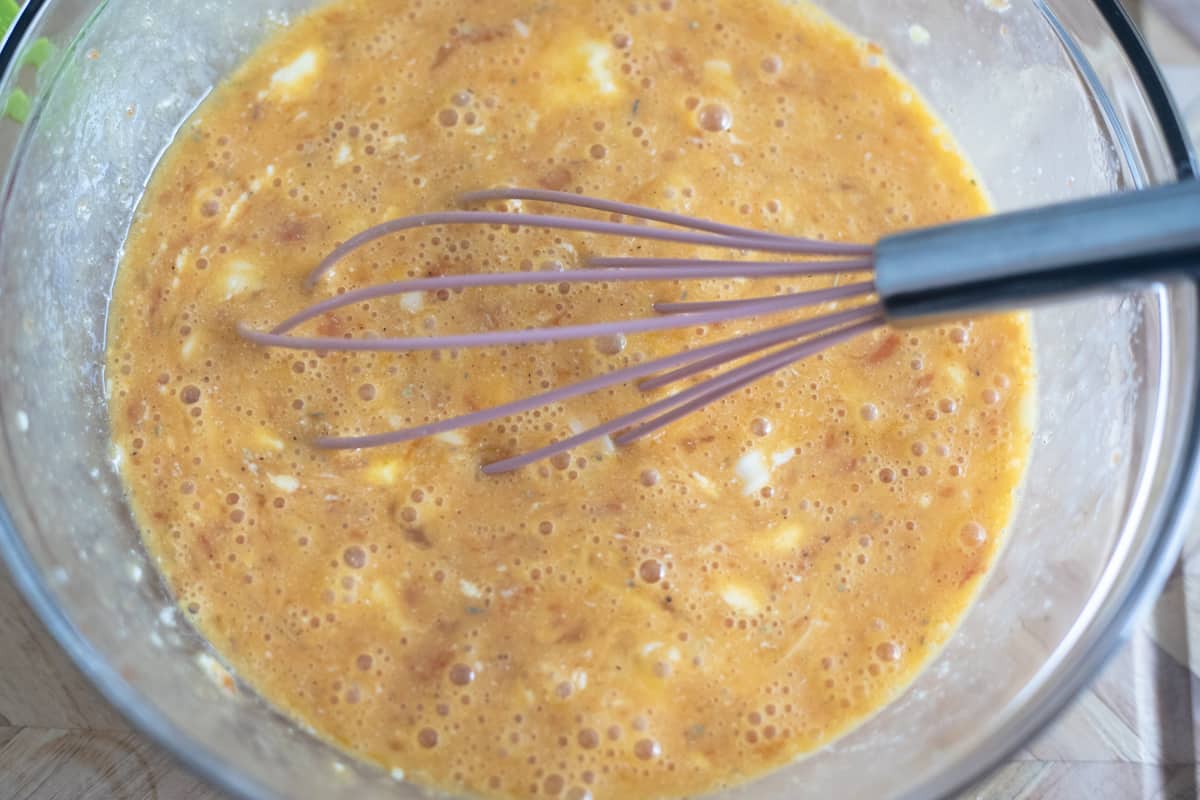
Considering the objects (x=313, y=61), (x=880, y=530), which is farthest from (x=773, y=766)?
(x=313, y=61)

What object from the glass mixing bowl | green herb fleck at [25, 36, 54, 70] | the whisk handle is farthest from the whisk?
green herb fleck at [25, 36, 54, 70]

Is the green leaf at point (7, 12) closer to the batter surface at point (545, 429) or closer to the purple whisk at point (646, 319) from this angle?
the batter surface at point (545, 429)

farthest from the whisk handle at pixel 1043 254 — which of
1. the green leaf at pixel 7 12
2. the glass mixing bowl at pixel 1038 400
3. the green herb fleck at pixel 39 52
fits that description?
the green leaf at pixel 7 12

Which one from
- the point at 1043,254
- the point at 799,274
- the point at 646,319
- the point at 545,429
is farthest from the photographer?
the point at 545,429

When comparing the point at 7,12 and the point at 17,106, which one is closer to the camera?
the point at 17,106

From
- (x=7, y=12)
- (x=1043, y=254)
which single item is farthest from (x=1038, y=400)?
(x=7, y=12)

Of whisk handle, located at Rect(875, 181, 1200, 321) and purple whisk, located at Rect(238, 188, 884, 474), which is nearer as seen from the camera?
whisk handle, located at Rect(875, 181, 1200, 321)

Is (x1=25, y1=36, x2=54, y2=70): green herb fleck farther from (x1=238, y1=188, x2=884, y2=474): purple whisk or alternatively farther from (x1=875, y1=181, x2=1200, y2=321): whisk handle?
(x1=875, y1=181, x2=1200, y2=321): whisk handle

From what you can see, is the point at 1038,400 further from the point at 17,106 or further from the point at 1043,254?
the point at 17,106
